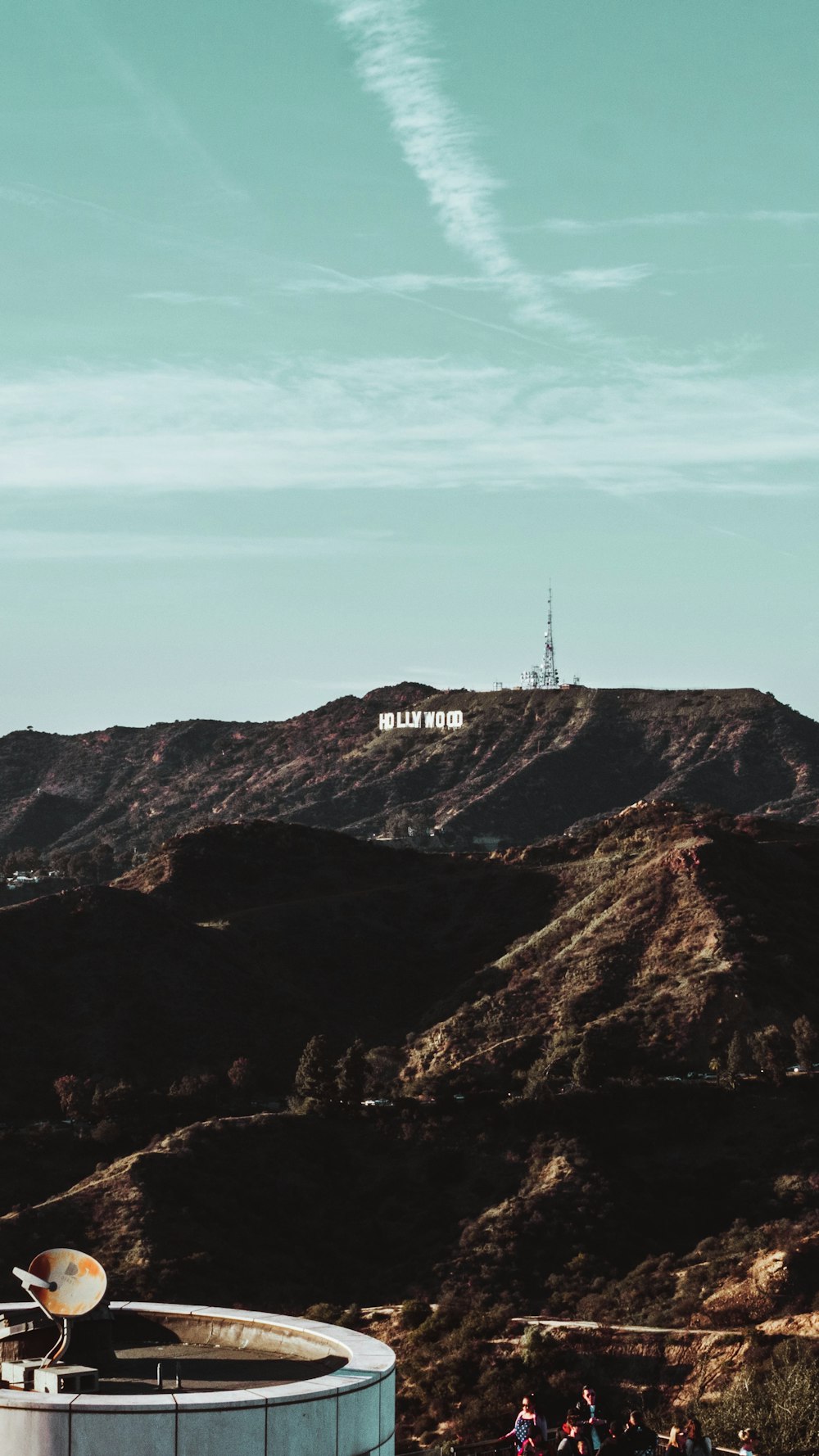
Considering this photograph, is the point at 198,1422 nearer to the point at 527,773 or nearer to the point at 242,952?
the point at 242,952

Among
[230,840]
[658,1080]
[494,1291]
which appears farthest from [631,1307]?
[230,840]

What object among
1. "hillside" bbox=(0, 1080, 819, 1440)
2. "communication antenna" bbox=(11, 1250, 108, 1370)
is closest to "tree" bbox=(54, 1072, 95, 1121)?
"hillside" bbox=(0, 1080, 819, 1440)

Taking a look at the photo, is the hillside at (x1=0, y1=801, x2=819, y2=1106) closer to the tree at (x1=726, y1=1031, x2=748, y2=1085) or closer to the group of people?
the tree at (x1=726, y1=1031, x2=748, y2=1085)

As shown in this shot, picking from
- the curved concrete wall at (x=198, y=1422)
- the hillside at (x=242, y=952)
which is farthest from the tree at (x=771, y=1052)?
the curved concrete wall at (x=198, y=1422)

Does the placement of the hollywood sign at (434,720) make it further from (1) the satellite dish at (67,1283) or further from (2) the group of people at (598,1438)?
(1) the satellite dish at (67,1283)

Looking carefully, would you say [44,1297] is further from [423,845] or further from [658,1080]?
[423,845]
